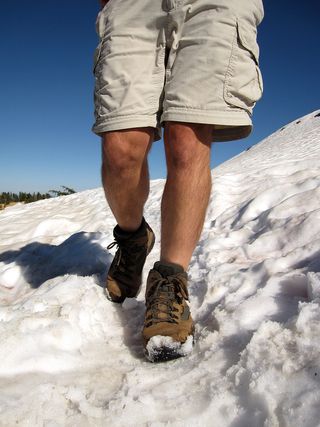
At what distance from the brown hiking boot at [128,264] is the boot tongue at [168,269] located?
0.39m

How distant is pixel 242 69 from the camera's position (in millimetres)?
1812

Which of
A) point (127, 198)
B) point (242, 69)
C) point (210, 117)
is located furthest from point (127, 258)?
point (242, 69)

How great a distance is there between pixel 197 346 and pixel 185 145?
927mm

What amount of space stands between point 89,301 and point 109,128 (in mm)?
936

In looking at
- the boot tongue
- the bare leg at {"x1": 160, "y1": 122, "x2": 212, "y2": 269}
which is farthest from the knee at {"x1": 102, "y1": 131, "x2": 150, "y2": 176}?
the boot tongue

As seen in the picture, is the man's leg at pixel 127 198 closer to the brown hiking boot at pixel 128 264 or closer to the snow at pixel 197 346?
the brown hiking boot at pixel 128 264

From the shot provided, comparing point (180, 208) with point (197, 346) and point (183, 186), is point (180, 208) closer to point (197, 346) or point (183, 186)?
point (183, 186)

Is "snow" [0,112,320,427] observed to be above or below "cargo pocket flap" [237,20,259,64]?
below

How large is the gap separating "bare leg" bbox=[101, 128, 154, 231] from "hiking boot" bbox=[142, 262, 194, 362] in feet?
1.42

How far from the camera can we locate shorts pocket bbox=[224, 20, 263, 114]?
5.83 ft

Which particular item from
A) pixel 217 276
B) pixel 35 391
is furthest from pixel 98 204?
pixel 35 391

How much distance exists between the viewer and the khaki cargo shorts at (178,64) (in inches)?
68.7

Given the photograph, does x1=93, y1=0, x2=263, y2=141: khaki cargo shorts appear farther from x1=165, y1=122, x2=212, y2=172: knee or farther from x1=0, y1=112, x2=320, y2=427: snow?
x1=0, y1=112, x2=320, y2=427: snow

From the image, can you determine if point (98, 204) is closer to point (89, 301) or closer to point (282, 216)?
point (282, 216)
